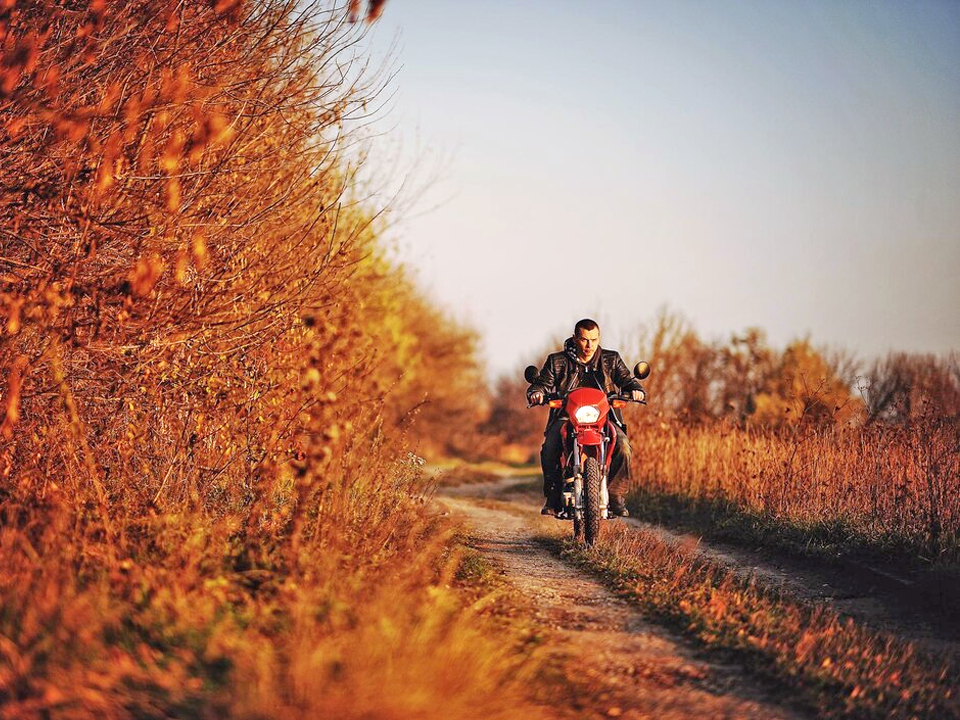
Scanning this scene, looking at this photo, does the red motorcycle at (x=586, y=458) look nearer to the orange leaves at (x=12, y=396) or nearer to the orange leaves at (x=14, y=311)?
the orange leaves at (x=12, y=396)

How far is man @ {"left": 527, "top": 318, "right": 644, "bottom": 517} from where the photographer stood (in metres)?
9.06

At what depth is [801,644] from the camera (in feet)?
18.2

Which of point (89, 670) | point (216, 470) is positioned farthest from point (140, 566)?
point (216, 470)

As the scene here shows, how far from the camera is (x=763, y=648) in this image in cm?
549

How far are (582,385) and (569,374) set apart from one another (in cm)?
19

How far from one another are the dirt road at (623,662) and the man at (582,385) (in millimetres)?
1142

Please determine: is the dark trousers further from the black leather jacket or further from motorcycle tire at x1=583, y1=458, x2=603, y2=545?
motorcycle tire at x1=583, y1=458, x2=603, y2=545

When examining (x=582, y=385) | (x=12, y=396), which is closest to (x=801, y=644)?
(x=582, y=385)

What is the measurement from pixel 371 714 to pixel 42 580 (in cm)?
216

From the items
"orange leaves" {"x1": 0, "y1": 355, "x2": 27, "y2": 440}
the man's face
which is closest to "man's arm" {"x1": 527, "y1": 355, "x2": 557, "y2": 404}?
the man's face

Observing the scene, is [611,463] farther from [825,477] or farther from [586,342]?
[825,477]

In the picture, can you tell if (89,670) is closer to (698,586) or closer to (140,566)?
(140,566)

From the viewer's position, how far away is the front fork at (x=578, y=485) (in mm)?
8758

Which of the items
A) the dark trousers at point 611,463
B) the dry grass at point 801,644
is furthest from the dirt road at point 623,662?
the dark trousers at point 611,463
